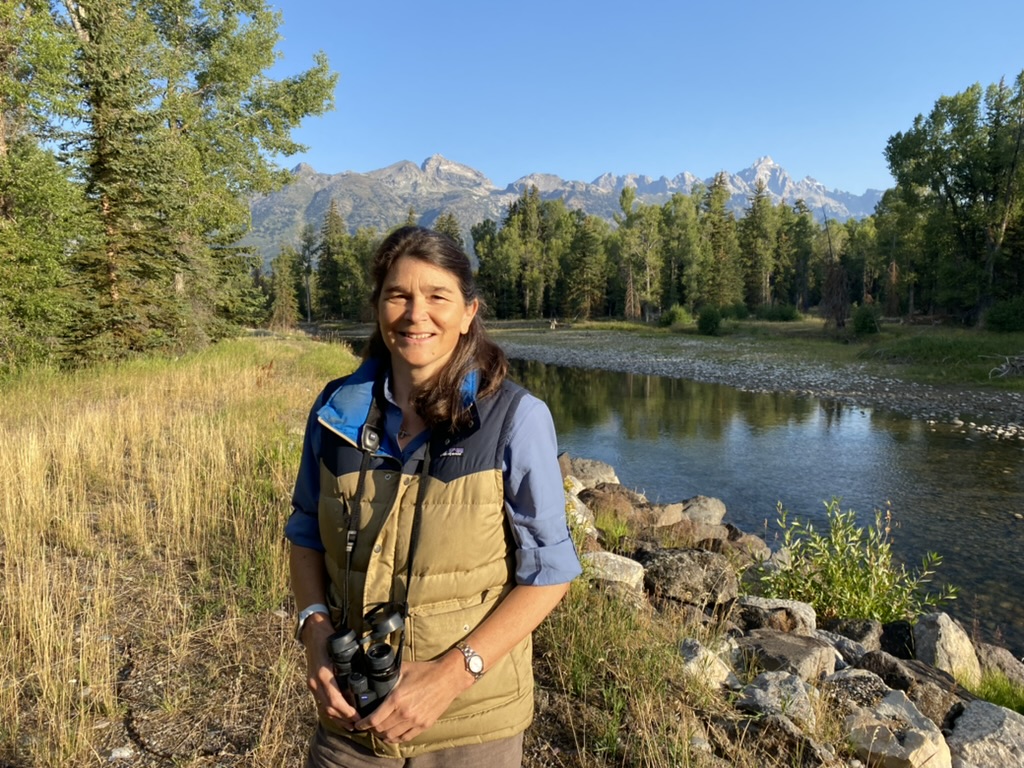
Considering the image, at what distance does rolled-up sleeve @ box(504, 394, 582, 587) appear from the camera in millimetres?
1563

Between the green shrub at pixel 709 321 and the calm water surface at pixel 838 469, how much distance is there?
25.6 meters

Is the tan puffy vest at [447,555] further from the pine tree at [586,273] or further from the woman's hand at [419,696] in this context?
the pine tree at [586,273]

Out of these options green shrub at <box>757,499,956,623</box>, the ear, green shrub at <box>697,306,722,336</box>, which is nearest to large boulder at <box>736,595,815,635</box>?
A: green shrub at <box>757,499,956,623</box>

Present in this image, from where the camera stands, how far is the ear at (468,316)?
1857 mm

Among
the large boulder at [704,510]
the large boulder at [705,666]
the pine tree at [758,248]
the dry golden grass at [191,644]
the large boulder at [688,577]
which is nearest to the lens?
the dry golden grass at [191,644]

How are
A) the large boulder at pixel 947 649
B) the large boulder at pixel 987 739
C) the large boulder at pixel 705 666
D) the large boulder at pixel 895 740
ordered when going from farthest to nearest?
the large boulder at pixel 947 649 < the large boulder at pixel 987 739 < the large boulder at pixel 705 666 < the large boulder at pixel 895 740

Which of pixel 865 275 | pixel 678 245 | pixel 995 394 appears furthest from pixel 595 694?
pixel 865 275

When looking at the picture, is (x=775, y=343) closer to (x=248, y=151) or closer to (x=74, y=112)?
(x=248, y=151)

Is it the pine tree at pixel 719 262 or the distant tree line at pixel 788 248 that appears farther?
the pine tree at pixel 719 262

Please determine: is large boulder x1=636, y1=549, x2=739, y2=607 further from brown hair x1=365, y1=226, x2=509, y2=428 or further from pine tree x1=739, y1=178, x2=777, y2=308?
pine tree x1=739, y1=178, x2=777, y2=308

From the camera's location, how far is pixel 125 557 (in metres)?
4.44

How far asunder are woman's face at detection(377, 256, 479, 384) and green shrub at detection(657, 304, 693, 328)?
50.4m

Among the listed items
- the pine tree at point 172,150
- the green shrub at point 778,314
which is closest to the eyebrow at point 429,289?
the pine tree at point 172,150

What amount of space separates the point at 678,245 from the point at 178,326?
51569 millimetres
